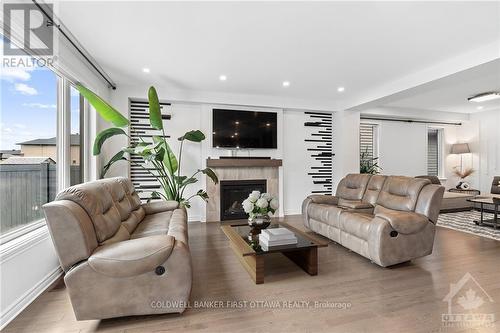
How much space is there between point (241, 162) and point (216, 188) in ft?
A: 2.40

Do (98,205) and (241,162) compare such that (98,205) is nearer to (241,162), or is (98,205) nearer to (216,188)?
(216,188)

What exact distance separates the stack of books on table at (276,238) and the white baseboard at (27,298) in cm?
201

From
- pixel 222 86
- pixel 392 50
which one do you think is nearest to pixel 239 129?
pixel 222 86

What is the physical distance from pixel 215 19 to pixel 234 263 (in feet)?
8.49

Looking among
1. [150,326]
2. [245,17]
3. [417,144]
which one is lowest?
[150,326]

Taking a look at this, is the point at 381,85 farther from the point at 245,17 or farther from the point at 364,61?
the point at 245,17

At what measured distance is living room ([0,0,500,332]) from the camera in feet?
5.86

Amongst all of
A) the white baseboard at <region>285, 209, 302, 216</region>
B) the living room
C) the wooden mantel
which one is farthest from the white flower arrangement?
the white baseboard at <region>285, 209, 302, 216</region>

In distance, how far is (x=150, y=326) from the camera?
5.75 ft

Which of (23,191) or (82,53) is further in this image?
(82,53)

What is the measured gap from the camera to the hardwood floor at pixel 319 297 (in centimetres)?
175

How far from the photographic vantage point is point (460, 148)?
6.82 metres

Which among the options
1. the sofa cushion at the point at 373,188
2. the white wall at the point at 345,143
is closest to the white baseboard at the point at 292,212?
the white wall at the point at 345,143

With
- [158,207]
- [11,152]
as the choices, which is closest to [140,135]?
[158,207]
